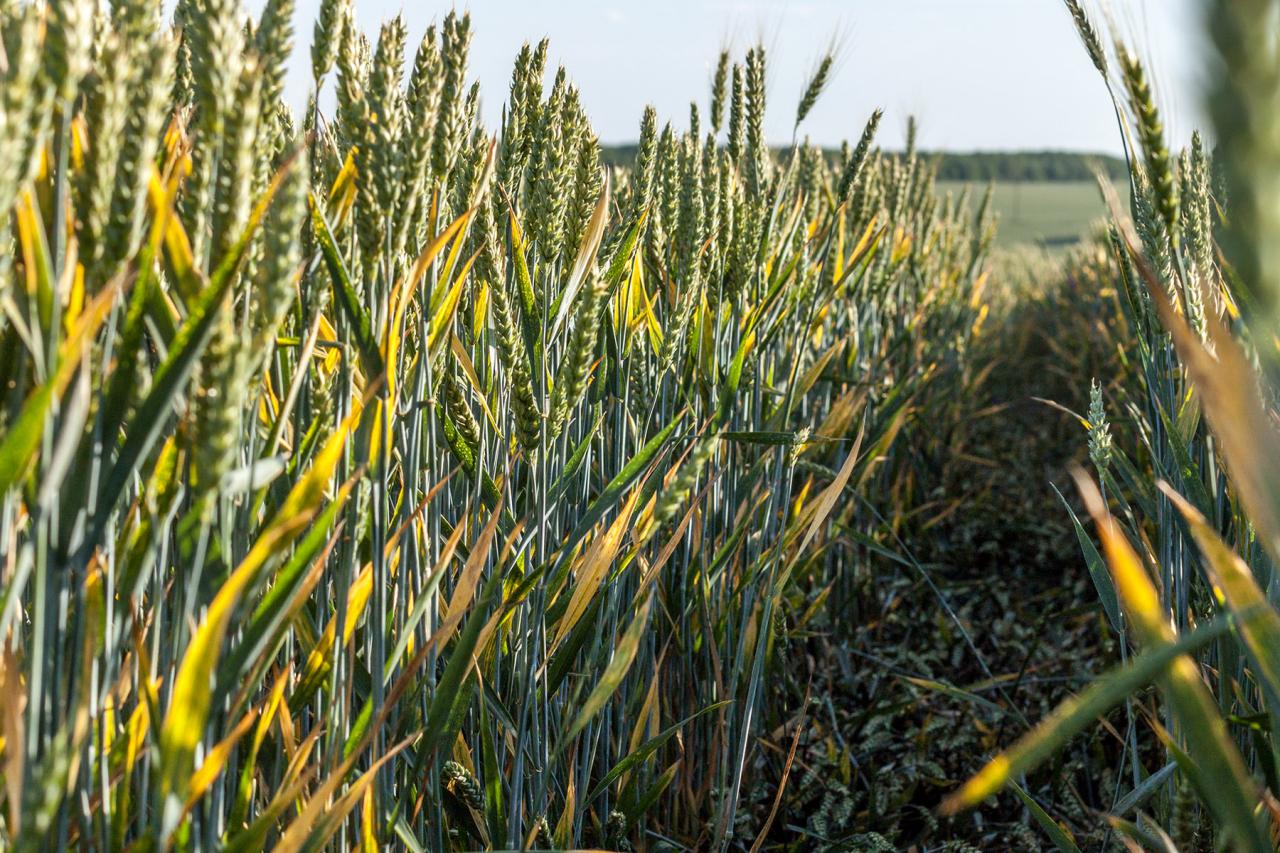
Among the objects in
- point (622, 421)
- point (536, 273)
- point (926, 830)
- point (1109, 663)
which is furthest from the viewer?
point (1109, 663)

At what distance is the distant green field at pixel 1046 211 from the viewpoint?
89.8 feet

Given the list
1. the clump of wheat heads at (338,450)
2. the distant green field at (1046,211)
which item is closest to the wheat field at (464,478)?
the clump of wheat heads at (338,450)

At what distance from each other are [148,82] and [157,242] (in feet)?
0.29

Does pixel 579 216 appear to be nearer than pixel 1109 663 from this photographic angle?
Yes

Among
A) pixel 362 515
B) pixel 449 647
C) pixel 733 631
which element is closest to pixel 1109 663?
pixel 733 631

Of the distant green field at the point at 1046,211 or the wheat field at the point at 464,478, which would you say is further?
the distant green field at the point at 1046,211

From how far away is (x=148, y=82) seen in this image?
1.76 feet

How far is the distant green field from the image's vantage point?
89.8 ft

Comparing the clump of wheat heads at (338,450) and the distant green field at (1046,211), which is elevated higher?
the distant green field at (1046,211)

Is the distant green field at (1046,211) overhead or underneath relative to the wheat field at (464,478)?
overhead

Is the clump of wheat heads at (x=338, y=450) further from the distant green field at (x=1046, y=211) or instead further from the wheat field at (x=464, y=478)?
the distant green field at (x=1046, y=211)

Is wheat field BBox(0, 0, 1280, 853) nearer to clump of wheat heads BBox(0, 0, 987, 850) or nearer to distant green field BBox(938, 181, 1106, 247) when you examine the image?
clump of wheat heads BBox(0, 0, 987, 850)

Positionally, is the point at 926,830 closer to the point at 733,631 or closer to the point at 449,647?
the point at 733,631

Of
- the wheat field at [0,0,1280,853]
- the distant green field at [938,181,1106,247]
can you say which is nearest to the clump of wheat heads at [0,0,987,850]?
the wheat field at [0,0,1280,853]
